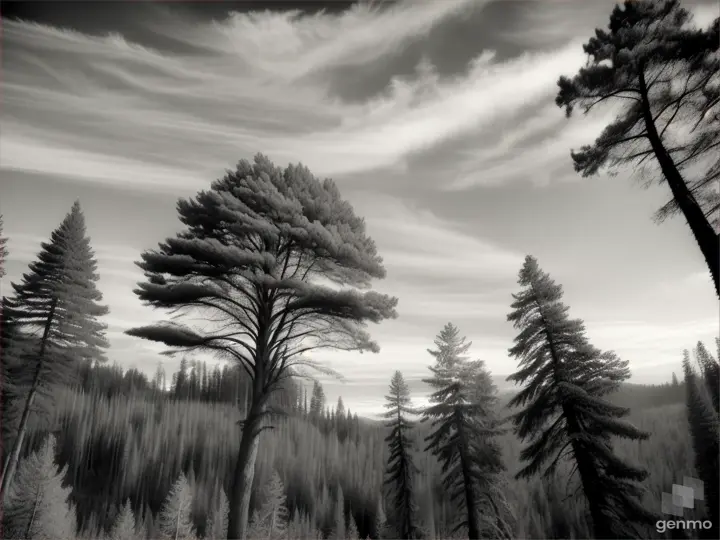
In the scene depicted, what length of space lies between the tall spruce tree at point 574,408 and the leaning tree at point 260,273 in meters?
8.58

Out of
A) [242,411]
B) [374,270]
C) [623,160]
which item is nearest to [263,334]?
[374,270]

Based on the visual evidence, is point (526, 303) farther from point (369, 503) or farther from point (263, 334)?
point (369, 503)

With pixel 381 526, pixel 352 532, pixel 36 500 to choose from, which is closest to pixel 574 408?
pixel 36 500

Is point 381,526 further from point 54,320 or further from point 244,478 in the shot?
point 244,478

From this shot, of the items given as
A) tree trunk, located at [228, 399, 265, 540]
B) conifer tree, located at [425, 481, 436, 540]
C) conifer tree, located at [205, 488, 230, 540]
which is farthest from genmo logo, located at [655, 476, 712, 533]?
conifer tree, located at [205, 488, 230, 540]

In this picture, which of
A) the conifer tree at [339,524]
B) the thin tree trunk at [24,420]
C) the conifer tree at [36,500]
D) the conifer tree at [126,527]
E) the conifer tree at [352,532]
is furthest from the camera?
the conifer tree at [339,524]

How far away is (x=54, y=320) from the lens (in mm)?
21547

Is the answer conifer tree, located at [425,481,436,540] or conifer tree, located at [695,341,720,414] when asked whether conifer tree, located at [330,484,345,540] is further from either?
conifer tree, located at [695,341,720,414]

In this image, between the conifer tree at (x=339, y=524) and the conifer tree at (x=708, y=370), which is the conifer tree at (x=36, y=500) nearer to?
the conifer tree at (x=339, y=524)

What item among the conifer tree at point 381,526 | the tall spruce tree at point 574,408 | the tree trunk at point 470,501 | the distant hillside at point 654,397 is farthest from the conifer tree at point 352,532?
the distant hillside at point 654,397

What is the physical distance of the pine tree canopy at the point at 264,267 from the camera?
9680 mm

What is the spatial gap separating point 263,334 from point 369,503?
10565 centimetres

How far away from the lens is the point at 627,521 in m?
13.5

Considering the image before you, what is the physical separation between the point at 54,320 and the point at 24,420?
17.2 feet
